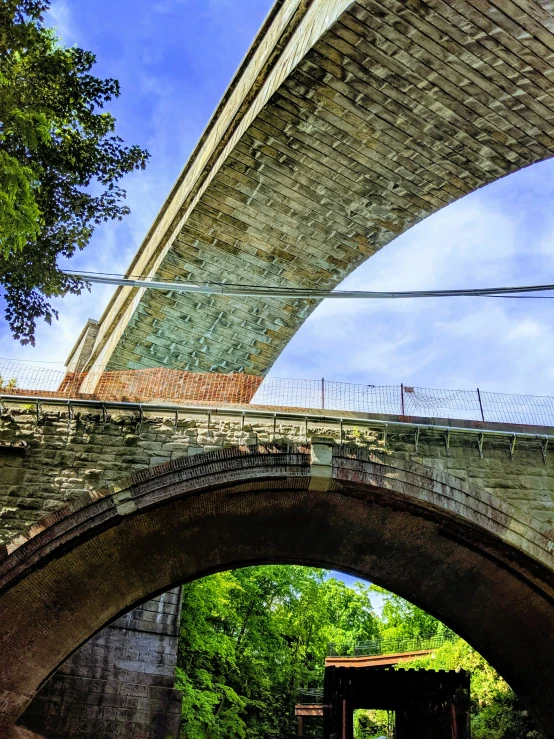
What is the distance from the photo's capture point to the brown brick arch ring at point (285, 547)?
32.0ft

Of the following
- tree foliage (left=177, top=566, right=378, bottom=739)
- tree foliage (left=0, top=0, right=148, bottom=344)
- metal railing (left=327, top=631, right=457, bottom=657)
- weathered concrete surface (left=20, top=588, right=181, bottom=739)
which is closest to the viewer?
tree foliage (left=0, top=0, right=148, bottom=344)

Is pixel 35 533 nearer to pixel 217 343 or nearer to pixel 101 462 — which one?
pixel 101 462

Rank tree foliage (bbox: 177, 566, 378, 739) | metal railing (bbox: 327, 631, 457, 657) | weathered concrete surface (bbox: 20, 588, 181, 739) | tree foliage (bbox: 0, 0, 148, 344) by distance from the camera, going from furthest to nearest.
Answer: metal railing (bbox: 327, 631, 457, 657), tree foliage (bbox: 177, 566, 378, 739), weathered concrete surface (bbox: 20, 588, 181, 739), tree foliage (bbox: 0, 0, 148, 344)

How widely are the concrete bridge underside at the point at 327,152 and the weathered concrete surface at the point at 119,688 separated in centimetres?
641

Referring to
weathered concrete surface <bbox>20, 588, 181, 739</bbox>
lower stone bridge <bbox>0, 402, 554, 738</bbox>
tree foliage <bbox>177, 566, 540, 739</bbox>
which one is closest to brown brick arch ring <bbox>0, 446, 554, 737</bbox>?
lower stone bridge <bbox>0, 402, 554, 738</bbox>

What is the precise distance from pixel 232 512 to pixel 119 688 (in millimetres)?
5531

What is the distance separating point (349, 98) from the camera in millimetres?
9945

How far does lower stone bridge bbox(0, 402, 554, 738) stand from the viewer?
31.9 ft

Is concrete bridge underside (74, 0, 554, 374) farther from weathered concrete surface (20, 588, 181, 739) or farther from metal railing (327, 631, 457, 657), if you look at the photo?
metal railing (327, 631, 457, 657)

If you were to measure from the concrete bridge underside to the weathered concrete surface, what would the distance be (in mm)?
6407

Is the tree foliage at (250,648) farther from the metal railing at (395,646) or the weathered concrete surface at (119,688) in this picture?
the weathered concrete surface at (119,688)

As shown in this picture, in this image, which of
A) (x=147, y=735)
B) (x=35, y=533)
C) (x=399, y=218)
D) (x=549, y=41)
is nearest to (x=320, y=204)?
(x=399, y=218)

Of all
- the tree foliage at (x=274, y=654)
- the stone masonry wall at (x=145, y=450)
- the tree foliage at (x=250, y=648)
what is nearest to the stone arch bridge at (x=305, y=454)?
the stone masonry wall at (x=145, y=450)

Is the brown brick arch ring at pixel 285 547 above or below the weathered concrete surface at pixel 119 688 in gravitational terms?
above
